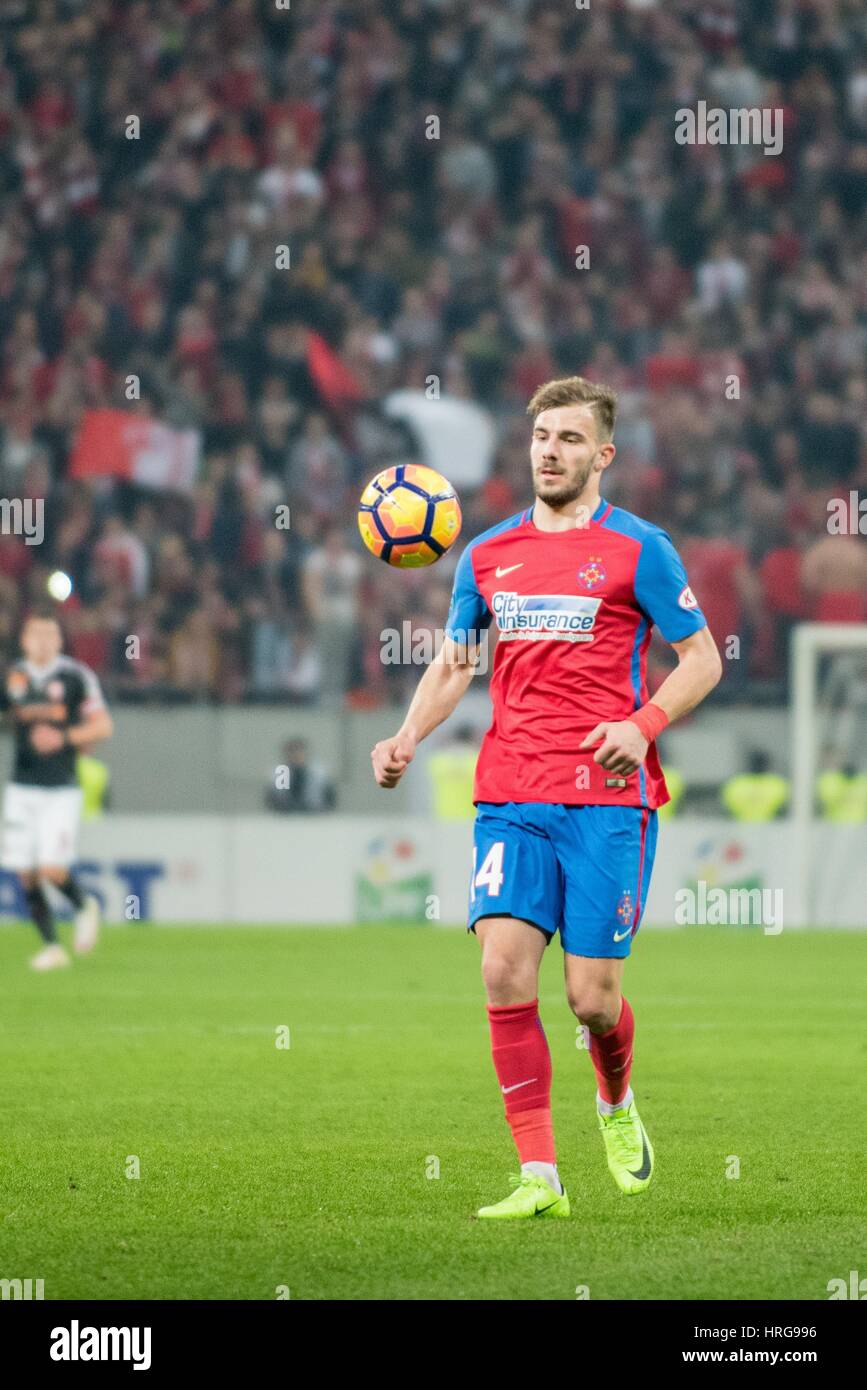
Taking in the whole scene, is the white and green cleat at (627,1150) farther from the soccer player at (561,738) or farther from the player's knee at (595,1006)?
the player's knee at (595,1006)

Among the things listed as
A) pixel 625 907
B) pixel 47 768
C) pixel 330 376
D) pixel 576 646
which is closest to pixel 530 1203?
pixel 625 907

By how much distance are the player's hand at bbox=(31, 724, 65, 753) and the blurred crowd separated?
407cm

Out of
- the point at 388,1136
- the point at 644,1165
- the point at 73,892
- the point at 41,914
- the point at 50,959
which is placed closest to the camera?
the point at 644,1165

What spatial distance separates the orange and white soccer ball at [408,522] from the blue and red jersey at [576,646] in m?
0.62

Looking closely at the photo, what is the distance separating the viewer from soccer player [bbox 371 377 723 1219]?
19.1ft

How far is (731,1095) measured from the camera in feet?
27.7

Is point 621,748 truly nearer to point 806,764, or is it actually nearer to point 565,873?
point 565,873

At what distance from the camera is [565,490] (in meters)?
5.99

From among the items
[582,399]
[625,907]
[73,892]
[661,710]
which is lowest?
[73,892]

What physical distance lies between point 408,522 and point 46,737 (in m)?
7.50
